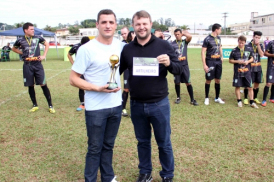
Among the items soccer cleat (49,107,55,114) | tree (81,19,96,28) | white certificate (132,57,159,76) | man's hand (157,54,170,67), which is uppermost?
tree (81,19,96,28)

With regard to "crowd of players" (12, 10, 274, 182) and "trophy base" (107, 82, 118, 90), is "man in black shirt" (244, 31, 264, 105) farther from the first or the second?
"trophy base" (107, 82, 118, 90)

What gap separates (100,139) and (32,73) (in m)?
4.27

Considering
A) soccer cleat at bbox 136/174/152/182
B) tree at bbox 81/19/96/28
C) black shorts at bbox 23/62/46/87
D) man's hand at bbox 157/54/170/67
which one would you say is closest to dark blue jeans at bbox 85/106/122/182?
soccer cleat at bbox 136/174/152/182

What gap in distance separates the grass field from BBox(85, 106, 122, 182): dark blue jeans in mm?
500

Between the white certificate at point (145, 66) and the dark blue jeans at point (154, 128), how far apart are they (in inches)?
15.0

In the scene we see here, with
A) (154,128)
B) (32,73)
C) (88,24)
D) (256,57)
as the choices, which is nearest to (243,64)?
(256,57)

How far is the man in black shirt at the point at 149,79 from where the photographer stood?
9.20ft

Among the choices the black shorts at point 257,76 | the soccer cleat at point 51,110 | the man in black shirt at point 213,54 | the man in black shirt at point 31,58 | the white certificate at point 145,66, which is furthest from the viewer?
the black shorts at point 257,76

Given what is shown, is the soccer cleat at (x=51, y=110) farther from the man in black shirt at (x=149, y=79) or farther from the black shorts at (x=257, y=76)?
the black shorts at (x=257, y=76)

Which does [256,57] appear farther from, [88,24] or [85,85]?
[88,24]

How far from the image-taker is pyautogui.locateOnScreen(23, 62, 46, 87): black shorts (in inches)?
253

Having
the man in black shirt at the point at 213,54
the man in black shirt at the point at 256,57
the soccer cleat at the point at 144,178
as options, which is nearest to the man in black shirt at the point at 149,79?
the soccer cleat at the point at 144,178

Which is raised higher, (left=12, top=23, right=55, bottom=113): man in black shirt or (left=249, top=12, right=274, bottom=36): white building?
(left=249, top=12, right=274, bottom=36): white building

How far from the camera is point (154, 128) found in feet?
10.2
